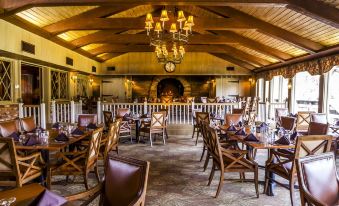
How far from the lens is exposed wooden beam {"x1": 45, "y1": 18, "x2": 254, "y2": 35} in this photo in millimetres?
7887

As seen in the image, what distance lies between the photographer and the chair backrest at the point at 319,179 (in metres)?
2.06

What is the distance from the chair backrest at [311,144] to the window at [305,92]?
790 centimetres

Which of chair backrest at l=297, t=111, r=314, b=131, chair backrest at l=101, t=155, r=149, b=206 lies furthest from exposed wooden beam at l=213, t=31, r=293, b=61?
chair backrest at l=101, t=155, r=149, b=206

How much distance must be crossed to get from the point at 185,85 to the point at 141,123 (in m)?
9.32

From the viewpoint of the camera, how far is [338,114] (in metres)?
8.46

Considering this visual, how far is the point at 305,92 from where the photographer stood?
35.4 ft

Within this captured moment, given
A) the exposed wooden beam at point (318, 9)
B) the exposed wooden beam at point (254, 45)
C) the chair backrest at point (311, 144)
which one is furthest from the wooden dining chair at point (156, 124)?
the exposed wooden beam at point (254, 45)

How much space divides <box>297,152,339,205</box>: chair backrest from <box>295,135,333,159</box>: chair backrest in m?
0.85

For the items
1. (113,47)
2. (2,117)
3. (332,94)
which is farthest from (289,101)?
(2,117)

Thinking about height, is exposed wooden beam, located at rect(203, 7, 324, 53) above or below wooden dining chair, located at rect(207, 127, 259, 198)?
above

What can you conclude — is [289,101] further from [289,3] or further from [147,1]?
[147,1]

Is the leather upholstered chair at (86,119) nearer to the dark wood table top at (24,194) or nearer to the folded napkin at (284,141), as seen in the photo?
the folded napkin at (284,141)

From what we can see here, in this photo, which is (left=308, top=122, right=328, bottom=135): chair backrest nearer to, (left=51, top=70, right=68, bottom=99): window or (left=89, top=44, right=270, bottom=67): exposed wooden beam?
(left=89, top=44, right=270, bottom=67): exposed wooden beam

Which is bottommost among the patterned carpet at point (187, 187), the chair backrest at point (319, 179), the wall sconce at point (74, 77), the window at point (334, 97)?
the patterned carpet at point (187, 187)
